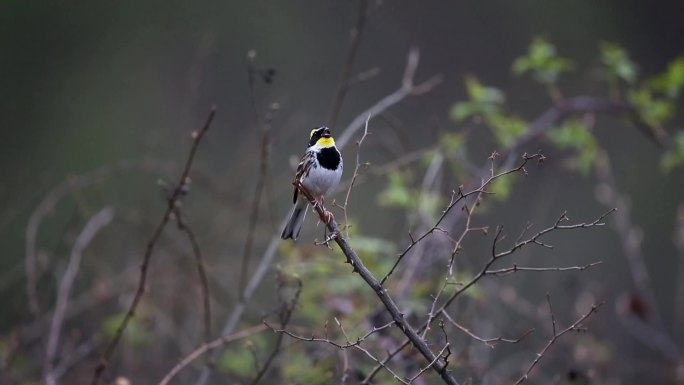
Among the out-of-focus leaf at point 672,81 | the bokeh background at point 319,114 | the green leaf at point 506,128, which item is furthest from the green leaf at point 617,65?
the bokeh background at point 319,114

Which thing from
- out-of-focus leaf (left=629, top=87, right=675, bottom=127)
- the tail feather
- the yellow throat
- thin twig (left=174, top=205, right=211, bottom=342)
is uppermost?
out-of-focus leaf (left=629, top=87, right=675, bottom=127)

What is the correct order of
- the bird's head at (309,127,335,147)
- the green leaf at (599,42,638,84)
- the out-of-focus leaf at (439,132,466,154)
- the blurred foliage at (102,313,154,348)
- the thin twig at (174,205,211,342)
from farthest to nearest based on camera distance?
the green leaf at (599,42,638,84) < the out-of-focus leaf at (439,132,466,154) < the blurred foliage at (102,313,154,348) < the bird's head at (309,127,335,147) < the thin twig at (174,205,211,342)

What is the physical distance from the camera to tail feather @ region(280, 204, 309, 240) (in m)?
3.30

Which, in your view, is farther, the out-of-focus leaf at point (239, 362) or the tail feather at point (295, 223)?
the out-of-focus leaf at point (239, 362)

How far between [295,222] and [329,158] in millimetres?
268

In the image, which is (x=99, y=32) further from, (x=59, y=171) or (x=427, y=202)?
(x=427, y=202)

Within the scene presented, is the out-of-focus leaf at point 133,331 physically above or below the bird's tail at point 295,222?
A: above

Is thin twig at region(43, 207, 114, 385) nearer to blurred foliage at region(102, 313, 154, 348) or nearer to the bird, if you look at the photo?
blurred foliage at region(102, 313, 154, 348)

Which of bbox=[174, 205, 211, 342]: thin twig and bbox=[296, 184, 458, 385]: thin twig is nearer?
bbox=[296, 184, 458, 385]: thin twig

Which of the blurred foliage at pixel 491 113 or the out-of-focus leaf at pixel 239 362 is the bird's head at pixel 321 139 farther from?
the blurred foliage at pixel 491 113

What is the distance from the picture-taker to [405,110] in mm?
7363

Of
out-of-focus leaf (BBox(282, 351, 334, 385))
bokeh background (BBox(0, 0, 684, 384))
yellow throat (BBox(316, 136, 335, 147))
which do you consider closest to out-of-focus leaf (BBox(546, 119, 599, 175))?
bokeh background (BBox(0, 0, 684, 384))

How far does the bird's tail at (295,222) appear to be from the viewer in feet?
10.8

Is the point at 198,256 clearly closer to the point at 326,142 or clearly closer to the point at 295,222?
the point at 295,222
